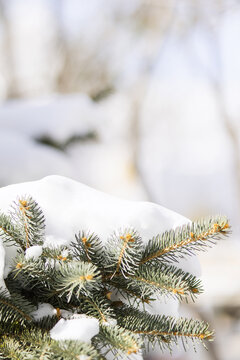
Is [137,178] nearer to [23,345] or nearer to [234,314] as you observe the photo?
[234,314]

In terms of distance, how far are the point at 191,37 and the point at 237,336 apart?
135 inches

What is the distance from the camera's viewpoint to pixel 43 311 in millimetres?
466

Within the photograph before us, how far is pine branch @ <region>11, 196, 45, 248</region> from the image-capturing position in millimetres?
462

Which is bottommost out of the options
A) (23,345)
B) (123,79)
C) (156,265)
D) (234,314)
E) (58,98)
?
(23,345)

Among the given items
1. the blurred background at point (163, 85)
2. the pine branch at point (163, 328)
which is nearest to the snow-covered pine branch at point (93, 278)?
the pine branch at point (163, 328)

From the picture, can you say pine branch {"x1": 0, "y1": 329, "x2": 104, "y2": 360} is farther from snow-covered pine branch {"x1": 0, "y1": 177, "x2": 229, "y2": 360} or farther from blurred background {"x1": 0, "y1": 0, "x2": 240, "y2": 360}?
blurred background {"x1": 0, "y1": 0, "x2": 240, "y2": 360}

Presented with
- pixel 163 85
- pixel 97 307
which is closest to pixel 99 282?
pixel 97 307

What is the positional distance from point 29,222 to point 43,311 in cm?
10

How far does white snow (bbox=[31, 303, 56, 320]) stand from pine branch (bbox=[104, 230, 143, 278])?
0.07 meters

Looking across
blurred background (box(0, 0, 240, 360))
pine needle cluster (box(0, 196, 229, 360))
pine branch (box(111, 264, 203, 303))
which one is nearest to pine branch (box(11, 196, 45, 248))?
pine needle cluster (box(0, 196, 229, 360))

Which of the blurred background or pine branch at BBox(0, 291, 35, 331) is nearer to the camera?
pine branch at BBox(0, 291, 35, 331)

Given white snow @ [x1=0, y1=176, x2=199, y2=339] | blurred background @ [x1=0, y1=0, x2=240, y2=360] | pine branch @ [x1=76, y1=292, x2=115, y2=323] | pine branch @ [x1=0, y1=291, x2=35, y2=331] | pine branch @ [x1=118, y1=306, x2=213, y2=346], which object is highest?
blurred background @ [x1=0, y1=0, x2=240, y2=360]

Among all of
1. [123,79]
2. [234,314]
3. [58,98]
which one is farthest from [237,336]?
[123,79]

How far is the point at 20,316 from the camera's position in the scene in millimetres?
438
